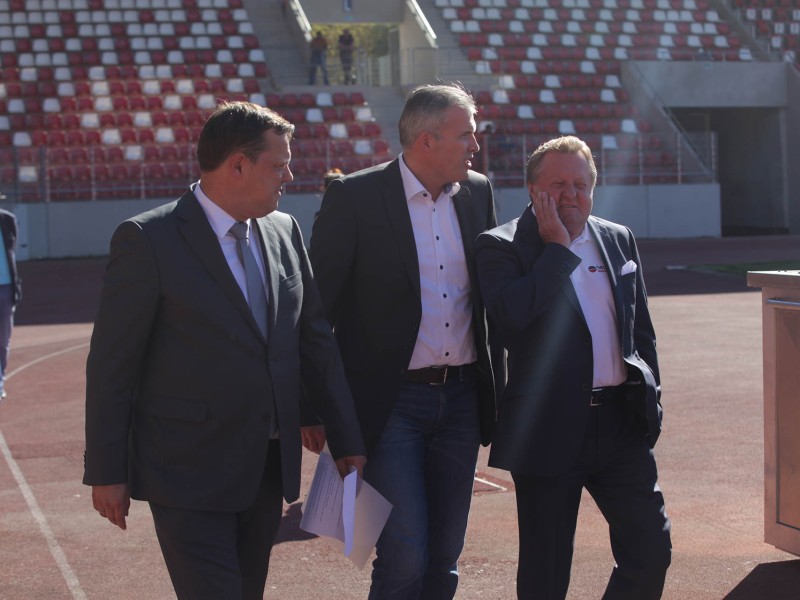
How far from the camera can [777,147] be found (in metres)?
33.3

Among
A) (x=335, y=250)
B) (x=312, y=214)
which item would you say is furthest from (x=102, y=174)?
(x=335, y=250)

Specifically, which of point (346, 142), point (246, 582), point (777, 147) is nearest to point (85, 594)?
point (246, 582)

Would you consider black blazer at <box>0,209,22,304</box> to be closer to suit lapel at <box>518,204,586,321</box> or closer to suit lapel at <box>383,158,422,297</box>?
suit lapel at <box>383,158,422,297</box>

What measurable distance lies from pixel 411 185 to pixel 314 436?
3.09 feet

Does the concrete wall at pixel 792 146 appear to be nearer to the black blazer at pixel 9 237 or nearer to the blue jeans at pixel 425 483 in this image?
the black blazer at pixel 9 237

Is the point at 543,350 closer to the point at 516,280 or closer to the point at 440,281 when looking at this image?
the point at 516,280

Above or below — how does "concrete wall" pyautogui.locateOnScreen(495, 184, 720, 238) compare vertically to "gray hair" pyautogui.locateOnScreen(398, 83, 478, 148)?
below

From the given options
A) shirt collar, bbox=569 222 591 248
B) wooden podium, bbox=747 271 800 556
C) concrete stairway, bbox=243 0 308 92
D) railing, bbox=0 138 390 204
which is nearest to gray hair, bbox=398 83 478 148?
shirt collar, bbox=569 222 591 248

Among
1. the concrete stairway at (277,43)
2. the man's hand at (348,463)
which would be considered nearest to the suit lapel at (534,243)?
the man's hand at (348,463)

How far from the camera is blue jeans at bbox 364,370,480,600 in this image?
4176mm

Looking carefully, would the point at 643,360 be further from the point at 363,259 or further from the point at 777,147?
the point at 777,147

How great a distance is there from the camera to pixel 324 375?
157 inches

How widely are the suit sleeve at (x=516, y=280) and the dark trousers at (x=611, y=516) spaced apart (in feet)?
1.38

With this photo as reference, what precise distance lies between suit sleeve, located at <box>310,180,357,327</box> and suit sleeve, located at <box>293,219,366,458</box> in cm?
30
